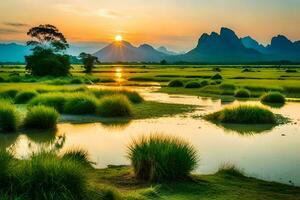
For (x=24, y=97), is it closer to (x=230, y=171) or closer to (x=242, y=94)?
(x=242, y=94)

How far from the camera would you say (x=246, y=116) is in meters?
24.7

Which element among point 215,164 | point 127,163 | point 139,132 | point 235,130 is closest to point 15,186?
point 127,163

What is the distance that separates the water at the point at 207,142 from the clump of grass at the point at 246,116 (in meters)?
1.09

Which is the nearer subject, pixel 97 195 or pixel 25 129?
pixel 97 195

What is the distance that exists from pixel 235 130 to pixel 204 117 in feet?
14.8

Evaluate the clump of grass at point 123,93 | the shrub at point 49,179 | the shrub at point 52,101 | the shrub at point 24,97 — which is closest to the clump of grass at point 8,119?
the shrub at point 52,101

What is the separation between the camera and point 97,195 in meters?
8.85

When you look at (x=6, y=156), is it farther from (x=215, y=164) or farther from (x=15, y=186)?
(x=215, y=164)

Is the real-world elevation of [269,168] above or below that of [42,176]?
below

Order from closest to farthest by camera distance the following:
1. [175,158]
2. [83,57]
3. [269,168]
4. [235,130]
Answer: [175,158]
[269,168]
[235,130]
[83,57]

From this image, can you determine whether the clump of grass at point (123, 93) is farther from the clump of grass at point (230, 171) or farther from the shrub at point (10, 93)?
the clump of grass at point (230, 171)

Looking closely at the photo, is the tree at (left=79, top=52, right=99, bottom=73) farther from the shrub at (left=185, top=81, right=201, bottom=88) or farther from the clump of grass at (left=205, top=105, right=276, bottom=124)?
the clump of grass at (left=205, top=105, right=276, bottom=124)

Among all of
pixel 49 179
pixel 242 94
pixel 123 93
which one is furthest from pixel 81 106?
pixel 49 179

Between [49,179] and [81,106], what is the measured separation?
19.8 meters
